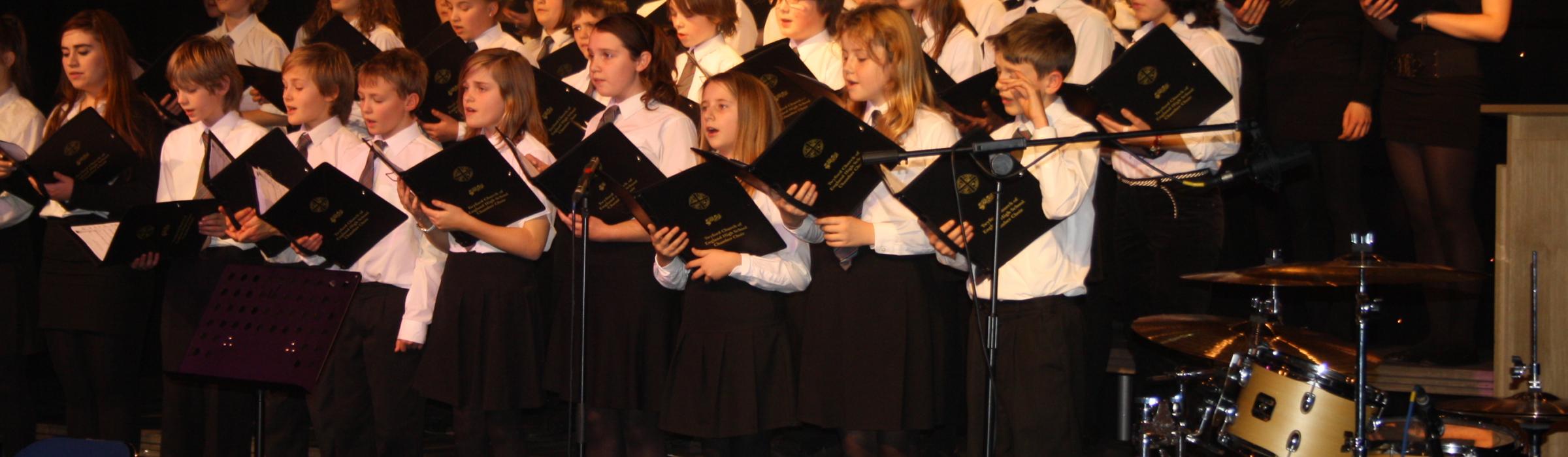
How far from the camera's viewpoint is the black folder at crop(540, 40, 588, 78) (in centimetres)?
518

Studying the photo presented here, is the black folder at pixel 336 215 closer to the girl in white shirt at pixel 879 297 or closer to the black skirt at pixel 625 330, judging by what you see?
the black skirt at pixel 625 330

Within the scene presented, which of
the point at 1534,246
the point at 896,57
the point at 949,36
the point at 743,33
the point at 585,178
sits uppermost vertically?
the point at 743,33

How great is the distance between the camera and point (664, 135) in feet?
13.4

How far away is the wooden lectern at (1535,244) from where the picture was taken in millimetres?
3920

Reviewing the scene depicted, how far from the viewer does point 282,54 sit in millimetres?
5855

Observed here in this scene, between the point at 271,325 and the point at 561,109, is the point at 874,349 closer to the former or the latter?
the point at 561,109

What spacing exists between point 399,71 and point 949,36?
1.82 metres

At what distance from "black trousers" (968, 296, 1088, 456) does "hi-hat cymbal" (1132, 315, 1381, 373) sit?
0.18 m

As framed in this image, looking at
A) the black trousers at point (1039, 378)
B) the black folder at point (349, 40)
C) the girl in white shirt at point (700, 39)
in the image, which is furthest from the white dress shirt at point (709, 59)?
the black trousers at point (1039, 378)

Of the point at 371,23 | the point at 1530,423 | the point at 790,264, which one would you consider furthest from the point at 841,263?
the point at 371,23

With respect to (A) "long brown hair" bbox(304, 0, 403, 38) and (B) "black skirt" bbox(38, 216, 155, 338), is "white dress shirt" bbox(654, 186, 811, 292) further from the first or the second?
(A) "long brown hair" bbox(304, 0, 403, 38)

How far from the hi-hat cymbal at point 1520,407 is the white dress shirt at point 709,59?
2.46 metres

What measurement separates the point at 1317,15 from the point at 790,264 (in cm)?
199

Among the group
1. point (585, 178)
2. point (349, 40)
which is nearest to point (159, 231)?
point (349, 40)
